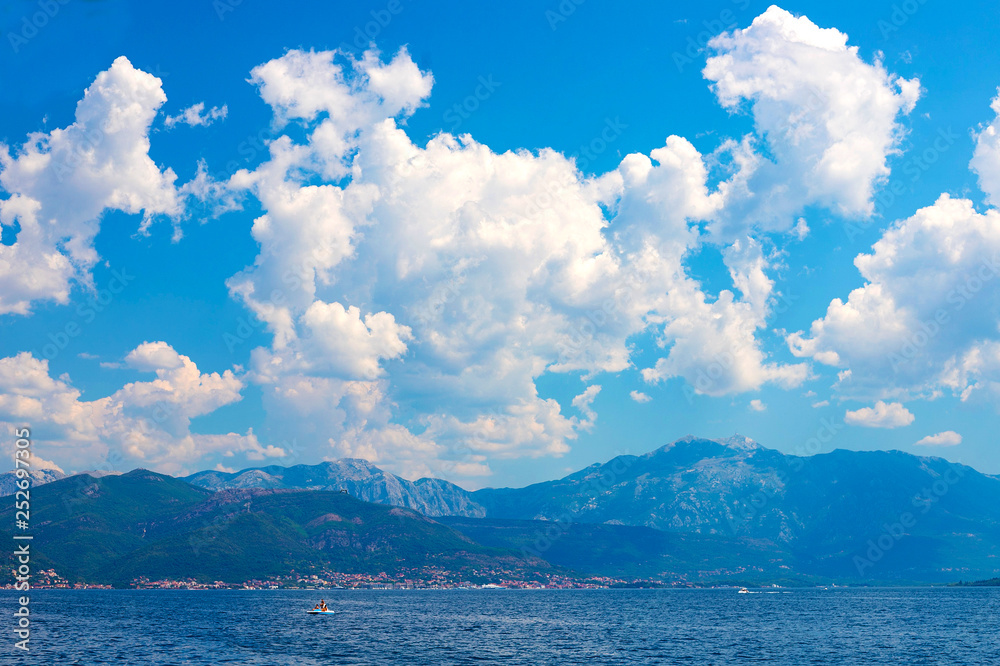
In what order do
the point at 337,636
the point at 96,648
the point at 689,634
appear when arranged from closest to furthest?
the point at 96,648 → the point at 337,636 → the point at 689,634

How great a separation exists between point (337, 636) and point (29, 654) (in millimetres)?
64779

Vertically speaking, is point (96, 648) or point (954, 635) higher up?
point (96, 648)

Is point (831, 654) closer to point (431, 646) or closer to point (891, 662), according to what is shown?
point (891, 662)

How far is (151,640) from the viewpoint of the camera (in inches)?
6329

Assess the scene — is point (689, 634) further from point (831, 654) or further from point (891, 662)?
point (891, 662)

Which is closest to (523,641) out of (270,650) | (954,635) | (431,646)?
(431,646)

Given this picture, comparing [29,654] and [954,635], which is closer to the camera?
→ [29,654]

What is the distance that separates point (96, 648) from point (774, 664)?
419 feet

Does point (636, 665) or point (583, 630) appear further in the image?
point (583, 630)

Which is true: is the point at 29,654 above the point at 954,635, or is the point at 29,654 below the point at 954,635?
above

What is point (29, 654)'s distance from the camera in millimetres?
127438

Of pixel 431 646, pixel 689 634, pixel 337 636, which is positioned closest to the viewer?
pixel 431 646

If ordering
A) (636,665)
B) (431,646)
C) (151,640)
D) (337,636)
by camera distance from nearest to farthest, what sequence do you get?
(636,665), (431,646), (151,640), (337,636)

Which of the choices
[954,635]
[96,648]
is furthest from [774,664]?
[96,648]
